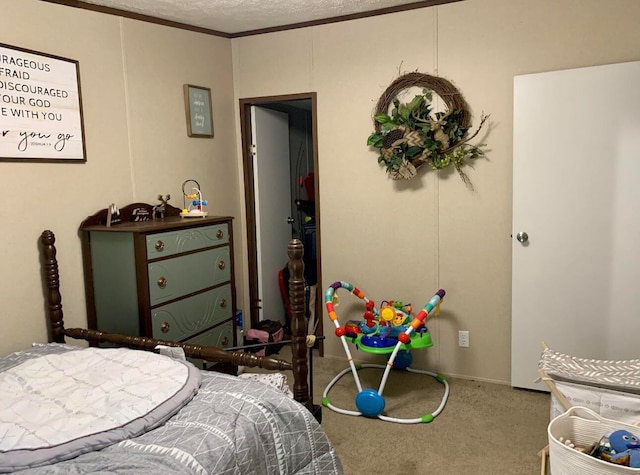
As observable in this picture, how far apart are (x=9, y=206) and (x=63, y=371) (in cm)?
102

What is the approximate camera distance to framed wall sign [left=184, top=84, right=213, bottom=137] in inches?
140

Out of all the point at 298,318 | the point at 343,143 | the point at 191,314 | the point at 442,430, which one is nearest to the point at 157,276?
the point at 191,314

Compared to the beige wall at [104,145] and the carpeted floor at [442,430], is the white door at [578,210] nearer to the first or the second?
the carpeted floor at [442,430]

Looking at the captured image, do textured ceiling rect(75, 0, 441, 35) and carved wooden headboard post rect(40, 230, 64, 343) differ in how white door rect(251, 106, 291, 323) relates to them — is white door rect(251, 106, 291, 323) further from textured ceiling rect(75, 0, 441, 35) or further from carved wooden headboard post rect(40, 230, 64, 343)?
carved wooden headboard post rect(40, 230, 64, 343)

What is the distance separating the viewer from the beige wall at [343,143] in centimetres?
274

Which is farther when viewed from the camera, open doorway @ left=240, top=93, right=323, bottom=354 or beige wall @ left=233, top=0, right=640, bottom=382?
open doorway @ left=240, top=93, right=323, bottom=354

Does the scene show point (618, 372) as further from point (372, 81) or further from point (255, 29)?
point (255, 29)

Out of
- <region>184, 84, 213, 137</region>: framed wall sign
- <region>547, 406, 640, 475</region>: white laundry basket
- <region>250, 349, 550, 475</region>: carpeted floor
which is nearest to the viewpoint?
<region>547, 406, 640, 475</region>: white laundry basket

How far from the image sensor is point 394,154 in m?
3.37

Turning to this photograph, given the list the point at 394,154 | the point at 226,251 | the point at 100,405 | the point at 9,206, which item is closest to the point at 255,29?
the point at 394,154

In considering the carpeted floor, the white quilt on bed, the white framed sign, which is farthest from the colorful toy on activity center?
the white framed sign

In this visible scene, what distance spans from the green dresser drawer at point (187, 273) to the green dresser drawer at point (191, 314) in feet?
0.17

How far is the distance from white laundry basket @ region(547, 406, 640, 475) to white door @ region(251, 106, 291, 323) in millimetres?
2770

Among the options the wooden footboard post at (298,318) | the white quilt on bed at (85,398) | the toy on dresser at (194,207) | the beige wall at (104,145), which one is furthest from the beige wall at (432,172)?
the white quilt on bed at (85,398)
